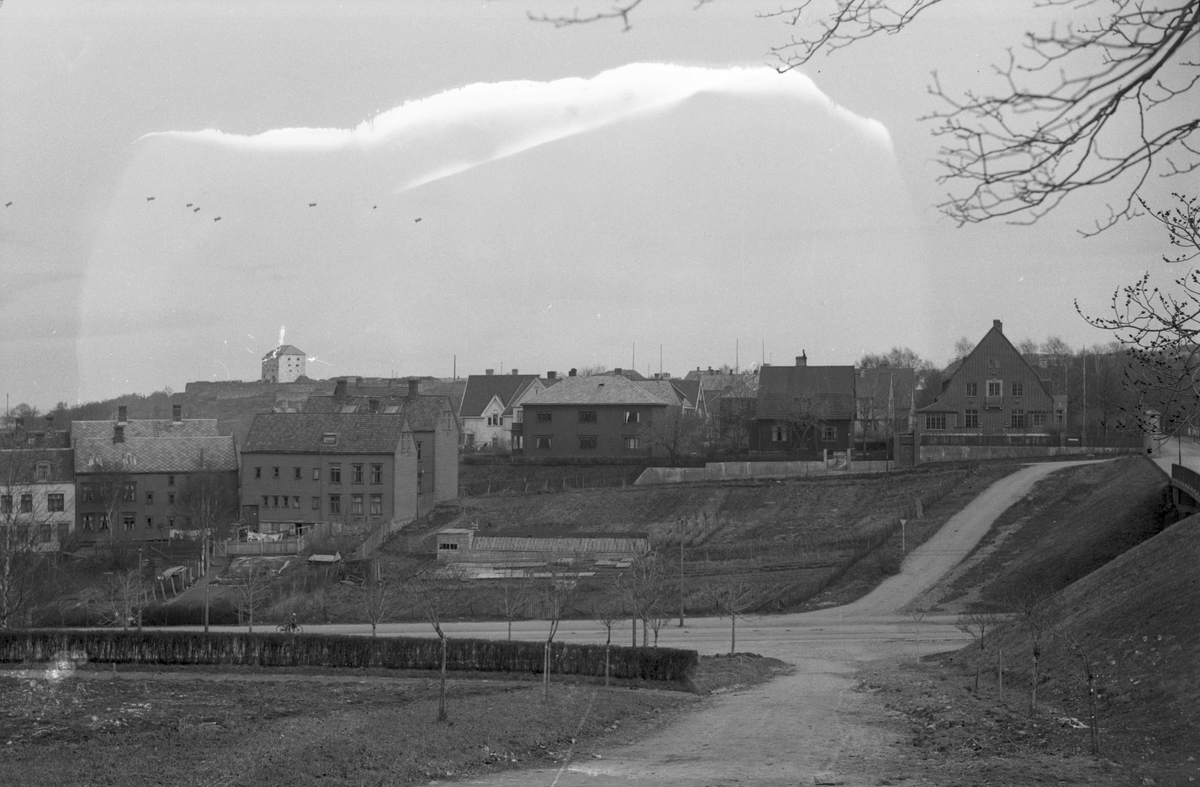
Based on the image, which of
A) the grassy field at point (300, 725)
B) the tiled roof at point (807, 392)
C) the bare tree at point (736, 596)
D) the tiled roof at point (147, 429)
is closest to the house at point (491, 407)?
the tiled roof at point (807, 392)

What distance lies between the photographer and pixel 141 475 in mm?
65375

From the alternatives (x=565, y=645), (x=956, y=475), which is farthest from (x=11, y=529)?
(x=956, y=475)

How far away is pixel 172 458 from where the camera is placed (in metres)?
67.4

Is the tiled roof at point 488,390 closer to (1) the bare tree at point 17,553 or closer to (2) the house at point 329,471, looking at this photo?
(2) the house at point 329,471

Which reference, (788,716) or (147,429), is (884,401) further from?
(788,716)

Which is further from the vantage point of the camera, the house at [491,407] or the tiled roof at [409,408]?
the house at [491,407]

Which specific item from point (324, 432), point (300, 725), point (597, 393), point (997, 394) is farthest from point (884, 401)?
point (300, 725)

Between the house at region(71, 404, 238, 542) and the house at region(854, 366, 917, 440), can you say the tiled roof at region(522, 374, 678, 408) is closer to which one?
the house at region(854, 366, 917, 440)

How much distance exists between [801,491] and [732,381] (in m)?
56.8

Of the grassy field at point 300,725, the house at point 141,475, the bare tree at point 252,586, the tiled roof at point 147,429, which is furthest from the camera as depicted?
the tiled roof at point 147,429

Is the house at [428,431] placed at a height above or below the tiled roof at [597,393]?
below

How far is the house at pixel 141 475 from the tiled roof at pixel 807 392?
35.6 meters

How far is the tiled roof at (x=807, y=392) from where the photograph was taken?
79.3 meters

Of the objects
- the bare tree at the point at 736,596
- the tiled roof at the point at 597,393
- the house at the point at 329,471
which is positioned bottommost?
the bare tree at the point at 736,596
